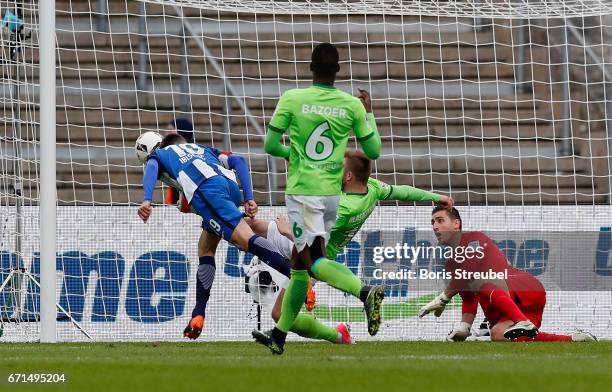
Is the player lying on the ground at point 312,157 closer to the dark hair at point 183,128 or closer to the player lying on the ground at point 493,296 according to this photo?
the player lying on the ground at point 493,296

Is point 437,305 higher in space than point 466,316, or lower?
higher

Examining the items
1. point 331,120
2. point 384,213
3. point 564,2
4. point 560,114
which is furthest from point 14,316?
point 560,114

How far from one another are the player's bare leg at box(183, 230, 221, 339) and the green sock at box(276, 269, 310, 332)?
6.27ft

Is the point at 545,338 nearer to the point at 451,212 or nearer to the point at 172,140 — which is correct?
the point at 451,212

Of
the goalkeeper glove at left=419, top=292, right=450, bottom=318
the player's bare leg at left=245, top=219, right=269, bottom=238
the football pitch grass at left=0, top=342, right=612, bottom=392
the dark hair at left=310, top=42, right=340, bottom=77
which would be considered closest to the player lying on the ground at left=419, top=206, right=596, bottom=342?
the goalkeeper glove at left=419, top=292, right=450, bottom=318

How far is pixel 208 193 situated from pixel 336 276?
2.21 metres

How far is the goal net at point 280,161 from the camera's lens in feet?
37.2

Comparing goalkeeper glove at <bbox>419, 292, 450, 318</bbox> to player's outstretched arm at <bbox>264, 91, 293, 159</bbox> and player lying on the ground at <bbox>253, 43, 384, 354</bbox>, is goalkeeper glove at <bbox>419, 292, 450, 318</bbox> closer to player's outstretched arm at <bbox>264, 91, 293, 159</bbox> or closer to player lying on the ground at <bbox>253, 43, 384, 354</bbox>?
player lying on the ground at <bbox>253, 43, 384, 354</bbox>

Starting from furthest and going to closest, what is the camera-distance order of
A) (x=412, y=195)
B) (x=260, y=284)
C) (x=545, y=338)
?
(x=260, y=284)
(x=545, y=338)
(x=412, y=195)

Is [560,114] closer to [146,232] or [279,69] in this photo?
[279,69]

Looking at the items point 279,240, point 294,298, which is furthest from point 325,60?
point 279,240

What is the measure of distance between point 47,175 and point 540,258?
437 cm

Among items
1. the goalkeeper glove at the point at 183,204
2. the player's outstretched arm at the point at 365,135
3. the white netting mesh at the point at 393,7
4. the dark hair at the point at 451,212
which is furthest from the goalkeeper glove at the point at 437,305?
the white netting mesh at the point at 393,7

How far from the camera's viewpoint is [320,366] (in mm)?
6793
